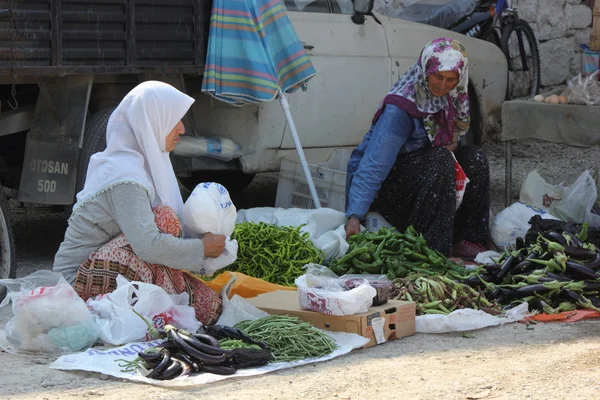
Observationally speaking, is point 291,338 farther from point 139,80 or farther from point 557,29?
point 557,29

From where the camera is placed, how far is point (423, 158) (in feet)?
20.0

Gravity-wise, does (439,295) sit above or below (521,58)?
below

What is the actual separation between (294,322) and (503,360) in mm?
920

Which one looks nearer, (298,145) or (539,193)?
(298,145)

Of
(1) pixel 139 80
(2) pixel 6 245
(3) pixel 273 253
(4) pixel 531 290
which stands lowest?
(4) pixel 531 290

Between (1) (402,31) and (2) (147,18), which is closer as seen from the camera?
(2) (147,18)

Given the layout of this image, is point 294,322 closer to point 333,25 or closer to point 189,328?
point 189,328

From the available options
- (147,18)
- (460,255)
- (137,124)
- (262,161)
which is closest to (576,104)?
(460,255)

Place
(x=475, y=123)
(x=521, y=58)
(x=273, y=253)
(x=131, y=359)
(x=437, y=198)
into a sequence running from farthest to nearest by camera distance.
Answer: (x=521, y=58), (x=475, y=123), (x=437, y=198), (x=273, y=253), (x=131, y=359)

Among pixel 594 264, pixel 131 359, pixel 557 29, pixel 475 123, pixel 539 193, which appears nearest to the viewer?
pixel 131 359

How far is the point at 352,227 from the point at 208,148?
4.07 feet

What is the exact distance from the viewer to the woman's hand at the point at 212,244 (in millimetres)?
4551

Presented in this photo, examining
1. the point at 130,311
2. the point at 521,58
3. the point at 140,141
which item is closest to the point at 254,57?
the point at 140,141

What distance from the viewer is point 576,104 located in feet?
22.5
